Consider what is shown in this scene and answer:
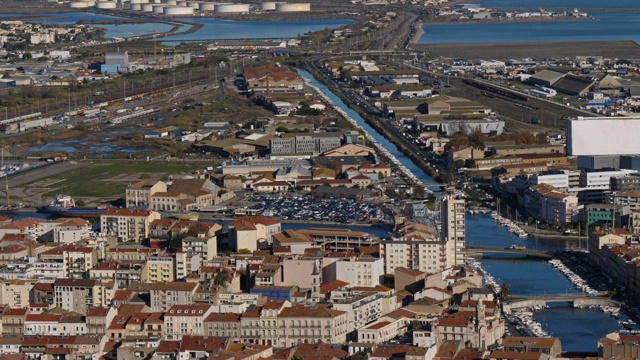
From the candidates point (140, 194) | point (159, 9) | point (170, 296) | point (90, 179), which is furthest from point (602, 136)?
point (159, 9)

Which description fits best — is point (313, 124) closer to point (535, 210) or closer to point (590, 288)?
point (535, 210)

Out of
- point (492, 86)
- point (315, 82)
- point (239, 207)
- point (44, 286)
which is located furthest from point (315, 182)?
point (315, 82)

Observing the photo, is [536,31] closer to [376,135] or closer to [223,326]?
[376,135]

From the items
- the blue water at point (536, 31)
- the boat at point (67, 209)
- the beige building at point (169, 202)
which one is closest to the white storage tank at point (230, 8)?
the blue water at point (536, 31)

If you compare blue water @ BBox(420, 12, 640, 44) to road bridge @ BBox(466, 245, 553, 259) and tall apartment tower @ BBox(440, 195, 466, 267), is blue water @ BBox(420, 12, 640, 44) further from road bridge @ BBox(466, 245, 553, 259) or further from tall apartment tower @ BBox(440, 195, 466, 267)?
tall apartment tower @ BBox(440, 195, 466, 267)

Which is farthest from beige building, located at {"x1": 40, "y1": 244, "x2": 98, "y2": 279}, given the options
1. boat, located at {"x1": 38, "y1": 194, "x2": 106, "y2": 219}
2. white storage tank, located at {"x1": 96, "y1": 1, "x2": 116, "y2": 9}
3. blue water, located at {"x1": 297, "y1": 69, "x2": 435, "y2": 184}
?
white storage tank, located at {"x1": 96, "y1": 1, "x2": 116, "y2": 9}
